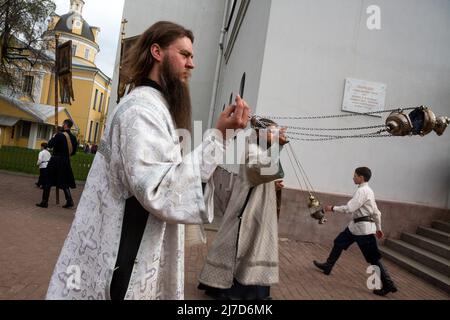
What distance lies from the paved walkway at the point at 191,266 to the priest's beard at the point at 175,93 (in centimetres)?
298

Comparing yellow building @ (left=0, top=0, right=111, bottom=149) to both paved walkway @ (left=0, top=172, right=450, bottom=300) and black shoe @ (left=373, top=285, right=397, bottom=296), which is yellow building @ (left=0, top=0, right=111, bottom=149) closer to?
paved walkway @ (left=0, top=172, right=450, bottom=300)

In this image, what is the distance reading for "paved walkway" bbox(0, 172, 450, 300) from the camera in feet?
14.2

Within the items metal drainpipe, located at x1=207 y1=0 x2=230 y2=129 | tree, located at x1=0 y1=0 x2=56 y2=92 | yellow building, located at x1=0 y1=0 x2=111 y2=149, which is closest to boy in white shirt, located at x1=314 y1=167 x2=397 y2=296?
metal drainpipe, located at x1=207 y1=0 x2=230 y2=129

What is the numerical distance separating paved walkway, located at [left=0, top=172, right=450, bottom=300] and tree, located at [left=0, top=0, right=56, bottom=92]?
51.0 ft

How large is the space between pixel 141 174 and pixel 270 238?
2.98 meters

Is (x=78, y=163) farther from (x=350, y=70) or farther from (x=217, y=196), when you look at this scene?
(x=350, y=70)

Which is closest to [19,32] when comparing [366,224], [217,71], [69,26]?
[217,71]

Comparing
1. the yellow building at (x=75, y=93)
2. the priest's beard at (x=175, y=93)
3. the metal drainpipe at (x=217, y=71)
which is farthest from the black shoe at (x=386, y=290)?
the yellow building at (x=75, y=93)

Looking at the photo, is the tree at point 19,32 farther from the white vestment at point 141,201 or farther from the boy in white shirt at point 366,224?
the white vestment at point 141,201

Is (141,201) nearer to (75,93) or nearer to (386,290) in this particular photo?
(386,290)

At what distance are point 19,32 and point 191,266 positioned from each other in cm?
2152

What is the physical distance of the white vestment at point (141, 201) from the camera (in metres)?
1.39

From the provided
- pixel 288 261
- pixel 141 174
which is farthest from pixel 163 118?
pixel 288 261

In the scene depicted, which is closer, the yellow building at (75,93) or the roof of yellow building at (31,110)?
the roof of yellow building at (31,110)
